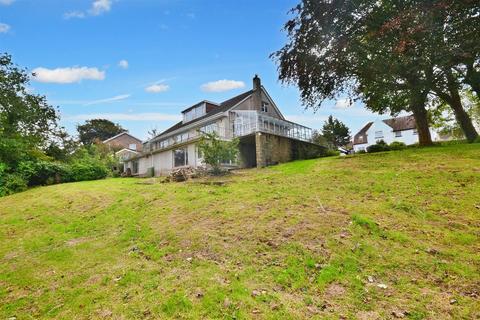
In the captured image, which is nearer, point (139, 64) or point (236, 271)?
point (236, 271)

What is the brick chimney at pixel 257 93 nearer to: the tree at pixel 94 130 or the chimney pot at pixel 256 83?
the chimney pot at pixel 256 83

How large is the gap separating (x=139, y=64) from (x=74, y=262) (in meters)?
13.1

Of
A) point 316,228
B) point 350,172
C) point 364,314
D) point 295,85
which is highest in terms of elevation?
point 295,85

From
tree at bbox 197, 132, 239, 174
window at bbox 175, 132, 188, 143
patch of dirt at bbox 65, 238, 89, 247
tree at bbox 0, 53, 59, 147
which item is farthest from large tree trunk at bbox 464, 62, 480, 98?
tree at bbox 0, 53, 59, 147

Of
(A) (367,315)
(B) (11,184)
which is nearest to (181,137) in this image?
(B) (11,184)

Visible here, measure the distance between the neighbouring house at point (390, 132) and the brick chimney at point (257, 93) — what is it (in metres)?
23.1

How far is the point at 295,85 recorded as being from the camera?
19.9 m

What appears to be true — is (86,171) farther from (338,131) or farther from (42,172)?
(338,131)

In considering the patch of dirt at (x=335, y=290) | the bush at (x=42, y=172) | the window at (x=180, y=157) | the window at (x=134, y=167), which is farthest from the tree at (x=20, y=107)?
the patch of dirt at (x=335, y=290)

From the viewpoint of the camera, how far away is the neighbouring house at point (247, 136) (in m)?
23.8

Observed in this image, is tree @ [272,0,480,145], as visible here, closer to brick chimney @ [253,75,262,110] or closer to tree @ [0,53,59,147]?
brick chimney @ [253,75,262,110]

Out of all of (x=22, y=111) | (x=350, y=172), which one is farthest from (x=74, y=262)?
(x=22, y=111)

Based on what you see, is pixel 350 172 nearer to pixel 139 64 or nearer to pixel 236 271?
pixel 236 271

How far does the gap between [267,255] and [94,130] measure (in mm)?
64532
